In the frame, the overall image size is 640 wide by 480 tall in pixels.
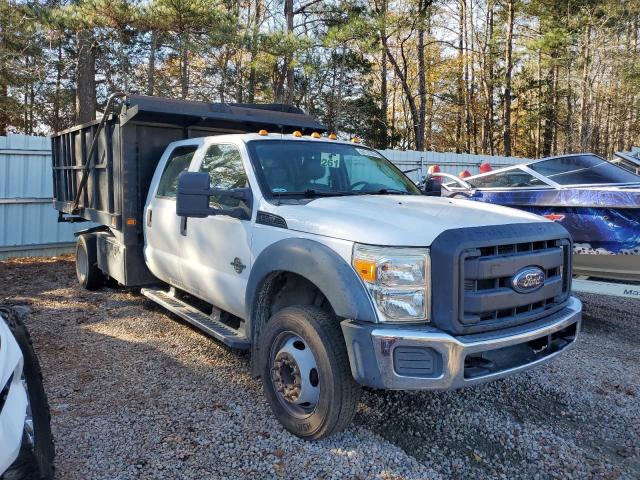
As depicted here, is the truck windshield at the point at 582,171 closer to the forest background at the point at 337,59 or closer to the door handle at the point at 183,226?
the door handle at the point at 183,226

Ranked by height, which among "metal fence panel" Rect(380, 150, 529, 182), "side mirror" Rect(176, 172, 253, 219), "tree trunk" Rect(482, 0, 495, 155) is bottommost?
"side mirror" Rect(176, 172, 253, 219)

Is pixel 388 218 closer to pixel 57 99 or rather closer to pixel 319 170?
pixel 319 170

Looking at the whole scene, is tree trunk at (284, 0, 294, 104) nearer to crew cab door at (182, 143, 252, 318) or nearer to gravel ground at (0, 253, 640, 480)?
crew cab door at (182, 143, 252, 318)

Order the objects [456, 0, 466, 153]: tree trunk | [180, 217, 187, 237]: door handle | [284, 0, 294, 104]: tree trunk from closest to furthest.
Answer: [180, 217, 187, 237]: door handle < [284, 0, 294, 104]: tree trunk < [456, 0, 466, 153]: tree trunk

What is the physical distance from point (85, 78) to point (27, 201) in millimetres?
6452

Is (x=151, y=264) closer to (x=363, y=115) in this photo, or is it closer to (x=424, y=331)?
(x=424, y=331)

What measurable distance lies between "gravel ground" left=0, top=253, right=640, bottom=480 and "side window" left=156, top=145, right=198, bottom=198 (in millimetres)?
1494

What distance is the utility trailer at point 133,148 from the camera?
575 centimetres

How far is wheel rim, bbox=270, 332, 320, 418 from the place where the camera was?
11.0 feet

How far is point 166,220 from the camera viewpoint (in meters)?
5.22

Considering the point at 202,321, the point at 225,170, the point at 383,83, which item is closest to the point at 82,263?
the point at 202,321

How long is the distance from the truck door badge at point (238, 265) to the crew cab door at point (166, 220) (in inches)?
38.7

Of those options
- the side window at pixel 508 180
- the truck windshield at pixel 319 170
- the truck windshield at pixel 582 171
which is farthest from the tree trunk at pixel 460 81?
the truck windshield at pixel 319 170

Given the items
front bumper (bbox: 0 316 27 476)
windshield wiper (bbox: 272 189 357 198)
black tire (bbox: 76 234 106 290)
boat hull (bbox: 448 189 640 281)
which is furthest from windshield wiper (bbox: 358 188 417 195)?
black tire (bbox: 76 234 106 290)
